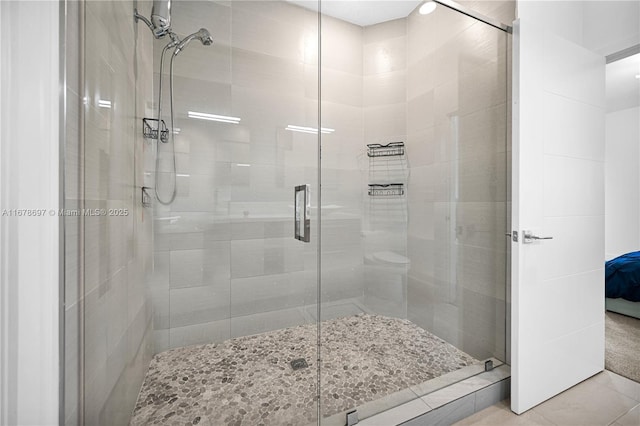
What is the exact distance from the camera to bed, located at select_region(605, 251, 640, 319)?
2.18 meters

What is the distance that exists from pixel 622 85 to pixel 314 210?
233 cm

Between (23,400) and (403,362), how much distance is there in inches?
62.8

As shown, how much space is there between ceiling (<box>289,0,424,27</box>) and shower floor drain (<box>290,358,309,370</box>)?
212 centimetres

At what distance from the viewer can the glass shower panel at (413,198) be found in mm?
1637

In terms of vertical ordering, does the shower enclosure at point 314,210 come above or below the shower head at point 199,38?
below

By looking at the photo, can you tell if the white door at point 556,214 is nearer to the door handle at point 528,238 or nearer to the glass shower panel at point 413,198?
the door handle at point 528,238

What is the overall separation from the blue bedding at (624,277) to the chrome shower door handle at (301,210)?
260 centimetres

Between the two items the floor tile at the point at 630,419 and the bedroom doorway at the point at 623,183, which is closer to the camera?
the floor tile at the point at 630,419

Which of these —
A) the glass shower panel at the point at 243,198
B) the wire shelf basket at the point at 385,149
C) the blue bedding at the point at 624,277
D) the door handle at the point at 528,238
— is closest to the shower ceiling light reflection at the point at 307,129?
the glass shower panel at the point at 243,198

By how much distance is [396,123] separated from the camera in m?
1.87

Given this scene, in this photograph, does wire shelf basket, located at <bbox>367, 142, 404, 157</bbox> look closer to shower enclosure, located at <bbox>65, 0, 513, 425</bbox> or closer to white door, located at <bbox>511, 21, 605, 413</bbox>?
shower enclosure, located at <bbox>65, 0, 513, 425</bbox>

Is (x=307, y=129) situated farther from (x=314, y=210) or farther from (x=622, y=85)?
(x=622, y=85)

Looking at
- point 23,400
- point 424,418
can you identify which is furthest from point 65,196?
point 424,418

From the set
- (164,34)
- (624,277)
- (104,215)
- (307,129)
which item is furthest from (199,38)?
(624,277)
